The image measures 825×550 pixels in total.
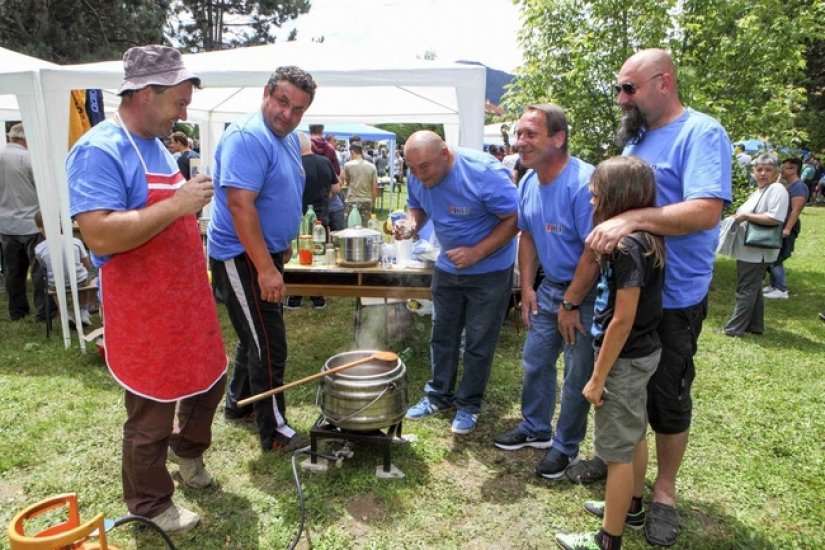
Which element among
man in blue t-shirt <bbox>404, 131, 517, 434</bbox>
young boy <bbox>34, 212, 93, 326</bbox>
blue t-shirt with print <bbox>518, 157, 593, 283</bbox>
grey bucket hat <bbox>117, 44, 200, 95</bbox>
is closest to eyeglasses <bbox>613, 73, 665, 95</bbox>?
blue t-shirt with print <bbox>518, 157, 593, 283</bbox>

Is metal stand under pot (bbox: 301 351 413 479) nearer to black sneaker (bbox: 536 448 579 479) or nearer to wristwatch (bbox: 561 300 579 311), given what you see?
black sneaker (bbox: 536 448 579 479)

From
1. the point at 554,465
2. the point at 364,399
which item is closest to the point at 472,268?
the point at 364,399

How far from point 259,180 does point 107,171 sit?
814 millimetres

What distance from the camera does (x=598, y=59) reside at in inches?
274

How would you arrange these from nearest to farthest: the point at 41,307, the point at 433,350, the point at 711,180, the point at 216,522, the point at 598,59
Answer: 1. the point at 711,180
2. the point at 216,522
3. the point at 433,350
4. the point at 41,307
5. the point at 598,59

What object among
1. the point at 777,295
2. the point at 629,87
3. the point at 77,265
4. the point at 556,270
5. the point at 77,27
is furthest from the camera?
the point at 77,27

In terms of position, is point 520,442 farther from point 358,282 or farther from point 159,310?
point 159,310

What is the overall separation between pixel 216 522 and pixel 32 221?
15.6 ft

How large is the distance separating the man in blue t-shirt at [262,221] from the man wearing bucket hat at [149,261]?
0.39 m

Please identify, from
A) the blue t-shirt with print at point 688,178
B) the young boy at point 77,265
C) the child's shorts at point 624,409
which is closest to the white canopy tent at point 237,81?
the young boy at point 77,265

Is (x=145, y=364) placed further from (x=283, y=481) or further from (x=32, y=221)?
(x=32, y=221)

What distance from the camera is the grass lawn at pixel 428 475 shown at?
2.58 meters

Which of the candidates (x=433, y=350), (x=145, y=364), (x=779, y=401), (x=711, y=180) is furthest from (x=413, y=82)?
(x=779, y=401)

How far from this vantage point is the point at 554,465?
118 inches
